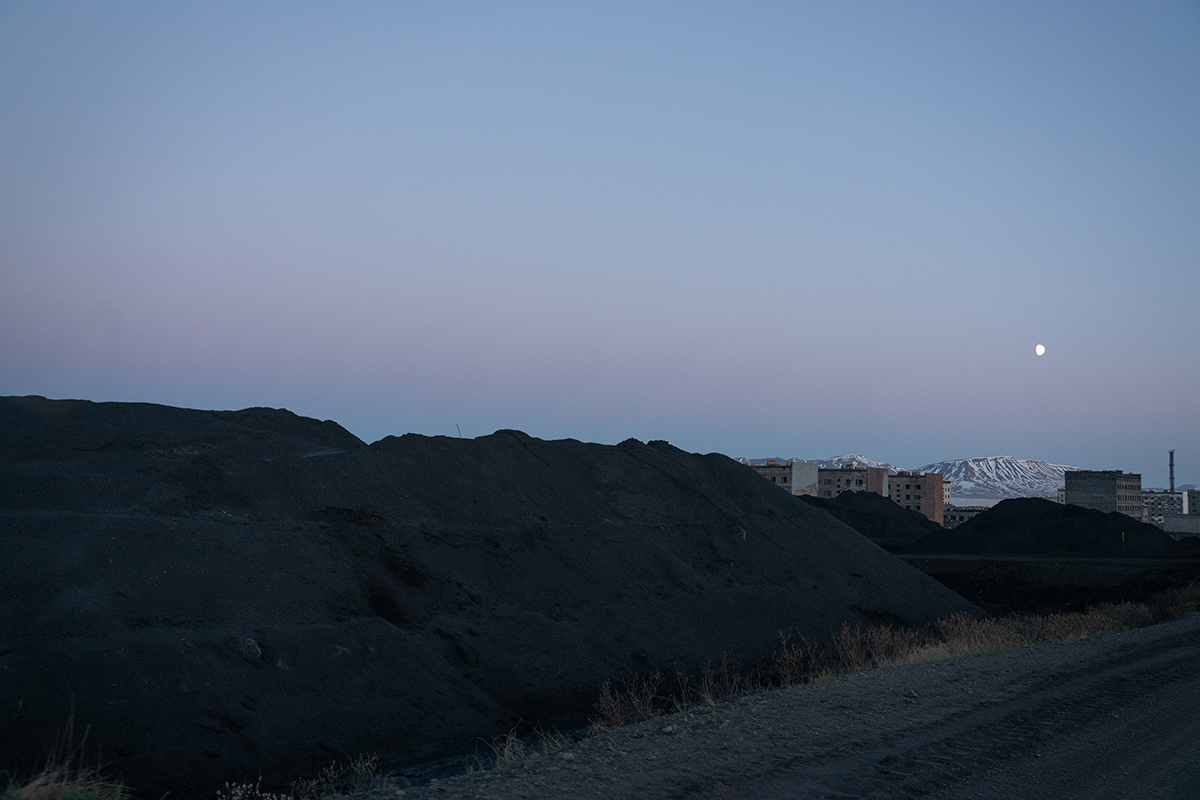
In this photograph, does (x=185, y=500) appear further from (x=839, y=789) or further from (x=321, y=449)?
(x=839, y=789)

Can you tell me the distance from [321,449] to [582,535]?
732 centimetres

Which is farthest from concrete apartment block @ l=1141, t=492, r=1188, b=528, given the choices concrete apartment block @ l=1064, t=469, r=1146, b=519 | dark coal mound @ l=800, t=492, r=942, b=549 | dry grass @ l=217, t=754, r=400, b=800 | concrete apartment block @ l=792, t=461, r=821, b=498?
dry grass @ l=217, t=754, r=400, b=800

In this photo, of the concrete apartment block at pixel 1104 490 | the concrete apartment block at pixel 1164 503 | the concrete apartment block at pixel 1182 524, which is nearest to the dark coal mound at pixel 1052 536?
the concrete apartment block at pixel 1104 490

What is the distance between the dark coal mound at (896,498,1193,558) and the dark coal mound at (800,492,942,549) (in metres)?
4.27

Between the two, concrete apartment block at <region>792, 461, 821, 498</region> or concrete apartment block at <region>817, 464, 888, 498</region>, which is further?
concrete apartment block at <region>817, 464, 888, 498</region>

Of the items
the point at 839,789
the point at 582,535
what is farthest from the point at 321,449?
the point at 839,789

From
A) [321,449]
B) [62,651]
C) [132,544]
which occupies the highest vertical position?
[321,449]

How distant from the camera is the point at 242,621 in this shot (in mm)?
14641

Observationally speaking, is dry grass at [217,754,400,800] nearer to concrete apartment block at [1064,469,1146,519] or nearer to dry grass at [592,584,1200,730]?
dry grass at [592,584,1200,730]

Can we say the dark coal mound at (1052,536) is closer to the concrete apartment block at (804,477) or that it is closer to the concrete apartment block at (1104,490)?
the concrete apartment block at (804,477)

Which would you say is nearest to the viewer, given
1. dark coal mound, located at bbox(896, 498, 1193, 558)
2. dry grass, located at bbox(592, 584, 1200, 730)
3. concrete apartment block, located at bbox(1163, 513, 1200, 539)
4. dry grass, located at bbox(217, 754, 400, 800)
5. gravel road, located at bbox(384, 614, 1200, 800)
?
gravel road, located at bbox(384, 614, 1200, 800)

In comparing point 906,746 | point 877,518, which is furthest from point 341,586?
point 877,518

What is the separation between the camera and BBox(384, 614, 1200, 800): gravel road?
7.22m

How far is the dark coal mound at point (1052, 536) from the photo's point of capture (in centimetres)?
4897
